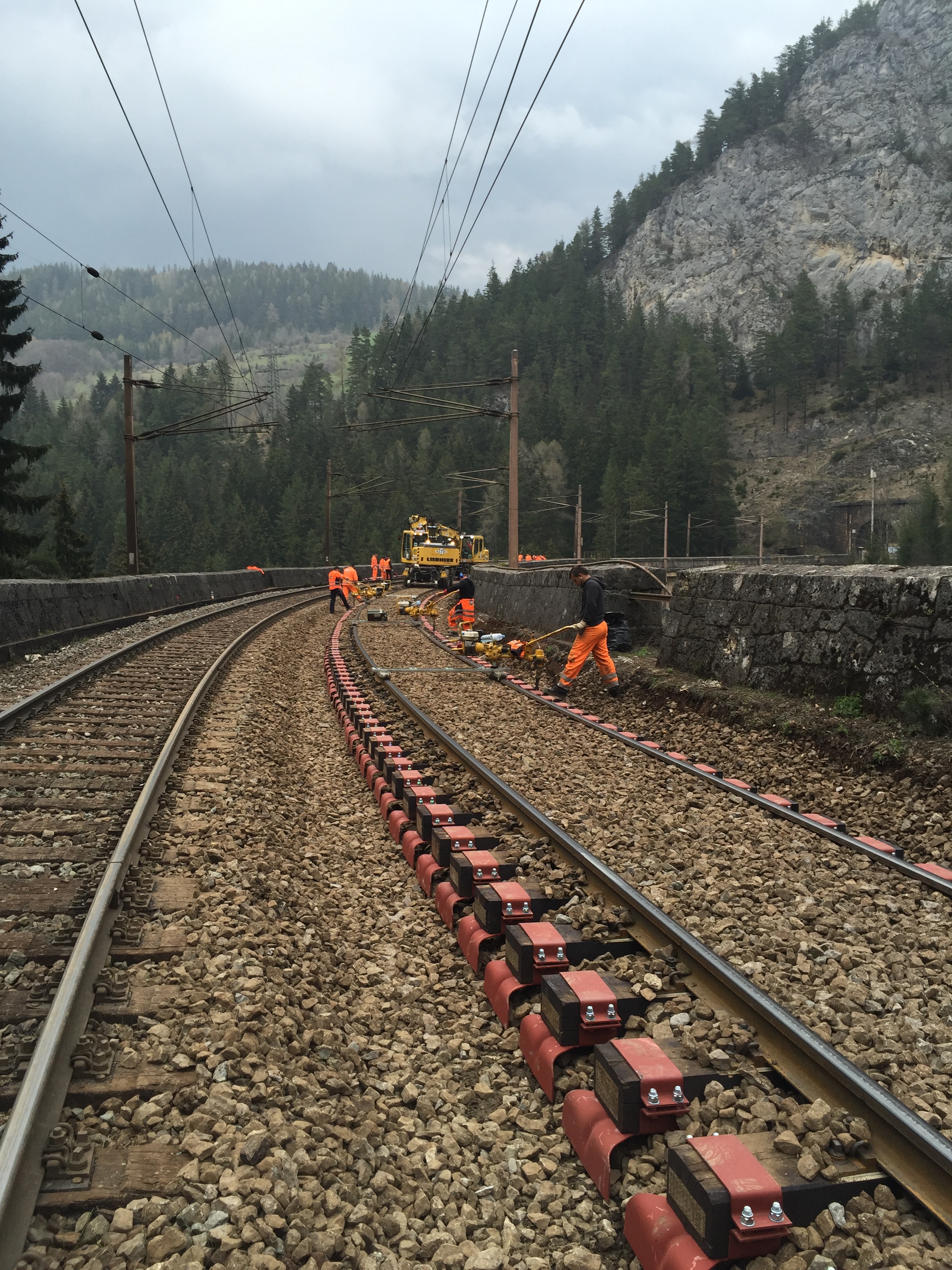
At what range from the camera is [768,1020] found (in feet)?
10.4

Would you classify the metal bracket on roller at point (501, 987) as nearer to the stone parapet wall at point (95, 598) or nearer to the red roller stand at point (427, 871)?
the red roller stand at point (427, 871)

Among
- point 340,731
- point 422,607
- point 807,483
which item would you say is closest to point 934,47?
point 807,483

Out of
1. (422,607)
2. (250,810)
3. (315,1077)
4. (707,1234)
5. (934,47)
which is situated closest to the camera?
(707,1234)

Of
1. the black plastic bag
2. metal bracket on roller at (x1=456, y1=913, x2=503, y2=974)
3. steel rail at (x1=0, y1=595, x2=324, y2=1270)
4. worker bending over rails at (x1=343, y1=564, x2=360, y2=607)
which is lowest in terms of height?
metal bracket on roller at (x1=456, y1=913, x2=503, y2=974)

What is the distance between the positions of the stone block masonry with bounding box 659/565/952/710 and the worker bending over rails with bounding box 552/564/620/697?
95 cm

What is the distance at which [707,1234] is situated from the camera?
2.16m

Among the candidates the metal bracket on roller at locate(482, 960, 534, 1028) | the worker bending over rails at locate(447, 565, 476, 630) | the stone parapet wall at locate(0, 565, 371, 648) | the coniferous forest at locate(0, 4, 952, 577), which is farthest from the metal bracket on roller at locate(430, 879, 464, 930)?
the coniferous forest at locate(0, 4, 952, 577)

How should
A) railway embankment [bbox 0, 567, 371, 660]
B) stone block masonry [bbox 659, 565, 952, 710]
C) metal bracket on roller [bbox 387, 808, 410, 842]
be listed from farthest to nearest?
railway embankment [bbox 0, 567, 371, 660] < stone block masonry [bbox 659, 565, 952, 710] < metal bracket on roller [bbox 387, 808, 410, 842]

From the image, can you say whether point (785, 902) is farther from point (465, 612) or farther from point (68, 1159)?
point (465, 612)

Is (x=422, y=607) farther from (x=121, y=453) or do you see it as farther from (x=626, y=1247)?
(x=121, y=453)

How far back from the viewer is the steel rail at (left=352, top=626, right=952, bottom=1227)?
95.1 inches

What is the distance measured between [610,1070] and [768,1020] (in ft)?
2.63

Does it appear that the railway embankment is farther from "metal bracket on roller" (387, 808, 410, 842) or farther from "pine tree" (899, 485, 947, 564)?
"pine tree" (899, 485, 947, 564)

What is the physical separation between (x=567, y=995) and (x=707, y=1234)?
1.04 m
